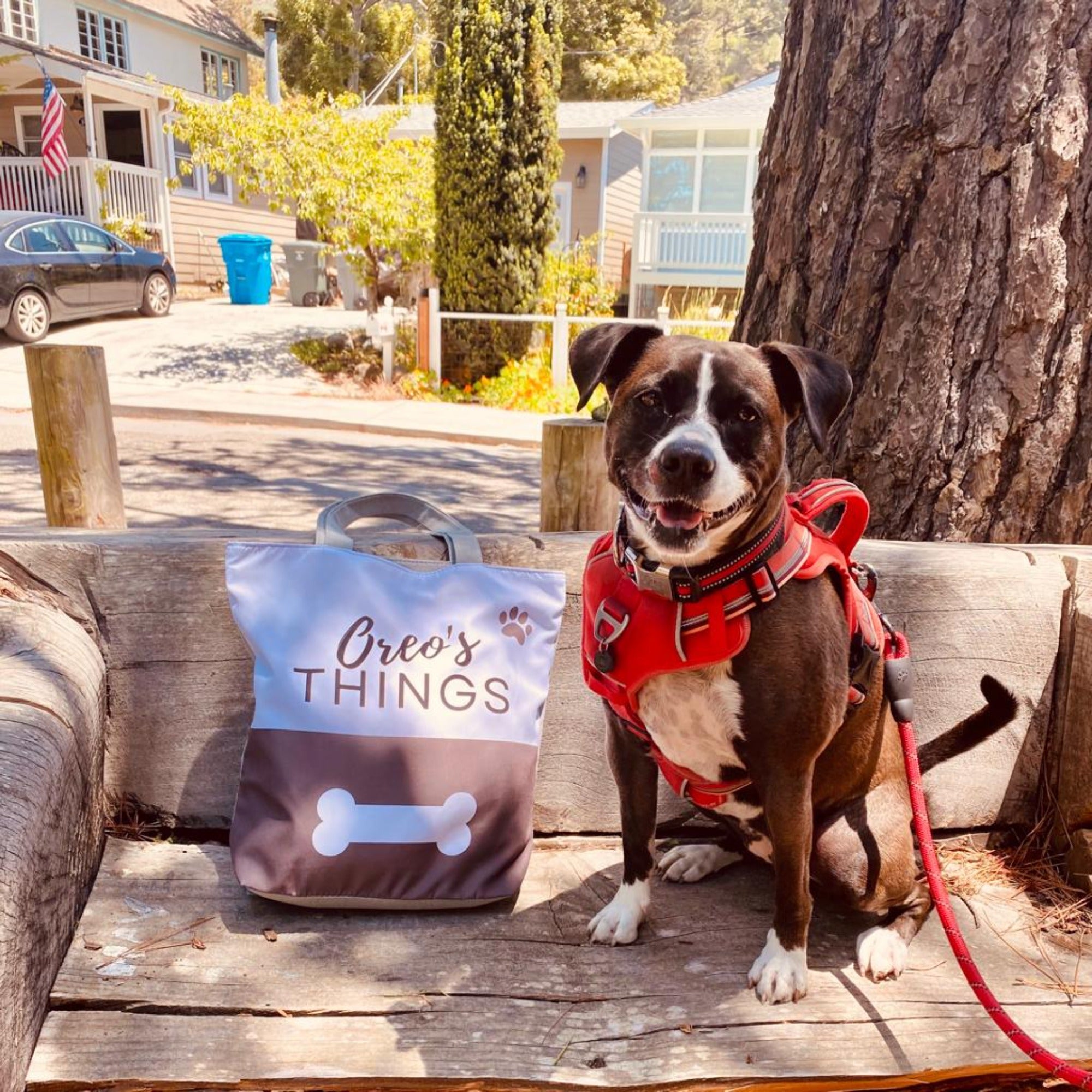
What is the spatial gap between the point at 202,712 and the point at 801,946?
1619 millimetres

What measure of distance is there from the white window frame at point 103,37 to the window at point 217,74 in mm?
2402

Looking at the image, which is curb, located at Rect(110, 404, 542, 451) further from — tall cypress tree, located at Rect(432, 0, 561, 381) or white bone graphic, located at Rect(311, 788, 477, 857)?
white bone graphic, located at Rect(311, 788, 477, 857)

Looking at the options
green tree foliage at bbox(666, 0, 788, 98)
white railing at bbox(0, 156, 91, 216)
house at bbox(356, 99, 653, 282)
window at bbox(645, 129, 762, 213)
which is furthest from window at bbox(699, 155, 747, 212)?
green tree foliage at bbox(666, 0, 788, 98)

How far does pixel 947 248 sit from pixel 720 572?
1357 mm

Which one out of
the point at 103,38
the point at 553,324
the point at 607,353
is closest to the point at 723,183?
the point at 553,324

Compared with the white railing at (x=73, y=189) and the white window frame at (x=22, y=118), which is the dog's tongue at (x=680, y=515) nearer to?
the white railing at (x=73, y=189)

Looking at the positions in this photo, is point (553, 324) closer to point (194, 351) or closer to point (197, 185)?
point (194, 351)

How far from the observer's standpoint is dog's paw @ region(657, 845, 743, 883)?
100 inches

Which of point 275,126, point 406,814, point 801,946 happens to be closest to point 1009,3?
point 801,946

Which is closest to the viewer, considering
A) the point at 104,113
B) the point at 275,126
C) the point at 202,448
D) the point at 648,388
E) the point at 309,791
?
the point at 648,388

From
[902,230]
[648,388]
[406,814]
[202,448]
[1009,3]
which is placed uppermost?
[1009,3]

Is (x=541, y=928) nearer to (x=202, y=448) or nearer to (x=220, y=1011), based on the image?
(x=220, y=1011)

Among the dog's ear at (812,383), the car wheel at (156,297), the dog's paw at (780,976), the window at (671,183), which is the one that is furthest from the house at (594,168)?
the dog's paw at (780,976)

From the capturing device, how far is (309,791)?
226 centimetres
